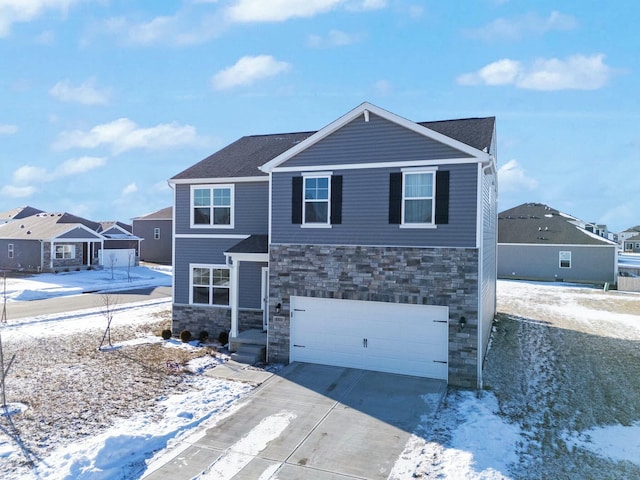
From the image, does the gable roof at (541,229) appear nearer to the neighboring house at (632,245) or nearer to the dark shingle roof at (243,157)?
the dark shingle roof at (243,157)

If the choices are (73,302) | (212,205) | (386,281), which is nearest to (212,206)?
(212,205)

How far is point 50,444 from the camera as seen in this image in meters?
7.75

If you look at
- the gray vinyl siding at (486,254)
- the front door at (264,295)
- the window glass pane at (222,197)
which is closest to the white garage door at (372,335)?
the gray vinyl siding at (486,254)

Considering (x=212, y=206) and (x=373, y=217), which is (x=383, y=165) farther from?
(x=212, y=206)

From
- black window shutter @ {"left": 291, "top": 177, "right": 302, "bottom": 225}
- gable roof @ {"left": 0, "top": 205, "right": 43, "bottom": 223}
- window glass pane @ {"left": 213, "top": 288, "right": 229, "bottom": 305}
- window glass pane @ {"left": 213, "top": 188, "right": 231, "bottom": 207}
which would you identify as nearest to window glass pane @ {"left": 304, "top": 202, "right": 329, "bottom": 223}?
black window shutter @ {"left": 291, "top": 177, "right": 302, "bottom": 225}

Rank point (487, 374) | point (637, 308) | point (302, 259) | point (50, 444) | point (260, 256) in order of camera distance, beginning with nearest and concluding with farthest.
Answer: point (50, 444)
point (487, 374)
point (302, 259)
point (260, 256)
point (637, 308)

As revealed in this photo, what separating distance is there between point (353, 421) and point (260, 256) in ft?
20.9

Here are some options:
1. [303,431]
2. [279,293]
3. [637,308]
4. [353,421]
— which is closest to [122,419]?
[303,431]

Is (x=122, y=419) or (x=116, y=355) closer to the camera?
(x=122, y=419)

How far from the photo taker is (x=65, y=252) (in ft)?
125

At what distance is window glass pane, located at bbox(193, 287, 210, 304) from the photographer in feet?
52.0

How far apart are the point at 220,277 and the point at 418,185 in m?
7.91

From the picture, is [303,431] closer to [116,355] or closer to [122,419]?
[122,419]

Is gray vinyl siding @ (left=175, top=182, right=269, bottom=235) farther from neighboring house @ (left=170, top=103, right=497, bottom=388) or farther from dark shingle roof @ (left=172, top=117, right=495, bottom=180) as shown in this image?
neighboring house @ (left=170, top=103, right=497, bottom=388)
